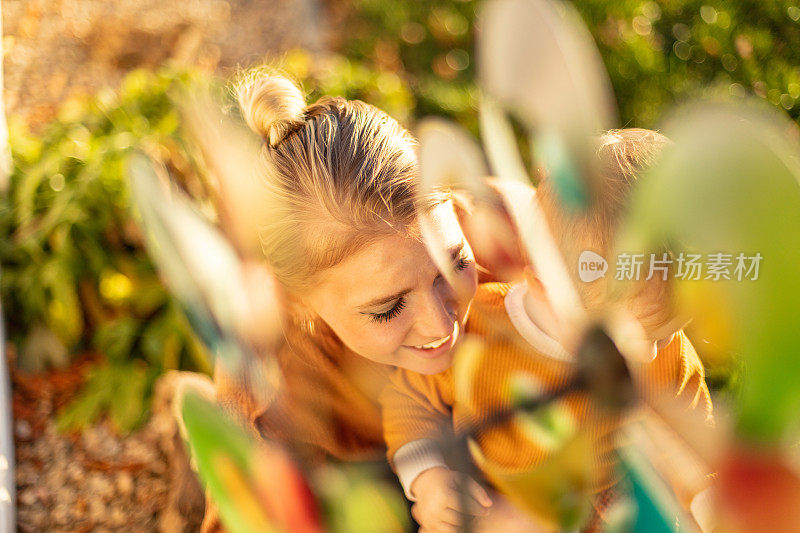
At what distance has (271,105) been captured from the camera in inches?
25.7

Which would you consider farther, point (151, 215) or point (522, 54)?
point (151, 215)

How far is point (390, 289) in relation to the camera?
2.02 feet

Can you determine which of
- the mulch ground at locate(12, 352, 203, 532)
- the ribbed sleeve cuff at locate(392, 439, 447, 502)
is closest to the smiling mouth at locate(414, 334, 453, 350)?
the ribbed sleeve cuff at locate(392, 439, 447, 502)

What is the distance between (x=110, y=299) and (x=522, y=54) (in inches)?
Answer: 53.0

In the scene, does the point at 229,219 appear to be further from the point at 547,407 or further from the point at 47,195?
the point at 47,195

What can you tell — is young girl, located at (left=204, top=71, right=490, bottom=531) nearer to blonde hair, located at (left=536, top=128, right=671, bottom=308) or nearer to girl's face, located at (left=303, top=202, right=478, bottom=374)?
girl's face, located at (left=303, top=202, right=478, bottom=374)

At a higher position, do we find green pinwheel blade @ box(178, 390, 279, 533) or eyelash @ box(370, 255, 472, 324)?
eyelash @ box(370, 255, 472, 324)

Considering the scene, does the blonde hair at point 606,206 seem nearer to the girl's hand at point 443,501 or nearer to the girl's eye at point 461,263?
the girl's eye at point 461,263

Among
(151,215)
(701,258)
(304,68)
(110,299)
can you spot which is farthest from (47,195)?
(701,258)

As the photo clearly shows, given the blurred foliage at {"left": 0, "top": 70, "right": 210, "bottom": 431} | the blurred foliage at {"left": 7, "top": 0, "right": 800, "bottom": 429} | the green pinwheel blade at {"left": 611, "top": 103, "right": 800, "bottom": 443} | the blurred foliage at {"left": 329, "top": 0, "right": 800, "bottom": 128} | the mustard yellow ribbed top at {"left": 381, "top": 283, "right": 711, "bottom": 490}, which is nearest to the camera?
the green pinwheel blade at {"left": 611, "top": 103, "right": 800, "bottom": 443}

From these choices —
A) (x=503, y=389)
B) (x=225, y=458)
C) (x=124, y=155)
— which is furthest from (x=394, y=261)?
(x=124, y=155)

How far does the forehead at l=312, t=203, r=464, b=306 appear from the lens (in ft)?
2.00

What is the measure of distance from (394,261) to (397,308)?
0.16ft

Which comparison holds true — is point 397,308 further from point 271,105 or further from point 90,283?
point 90,283
